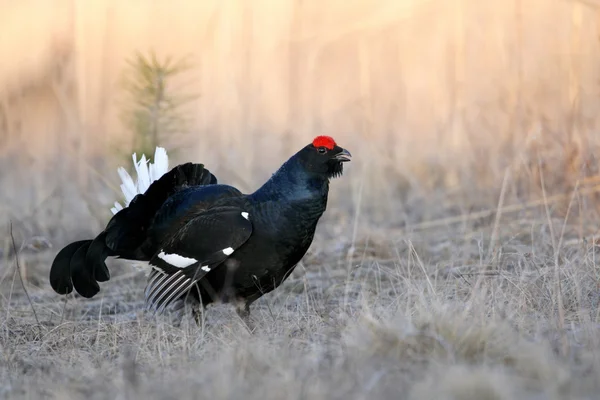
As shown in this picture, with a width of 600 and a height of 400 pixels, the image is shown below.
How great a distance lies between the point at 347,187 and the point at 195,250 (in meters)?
3.37

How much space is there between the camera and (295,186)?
3.61 metres

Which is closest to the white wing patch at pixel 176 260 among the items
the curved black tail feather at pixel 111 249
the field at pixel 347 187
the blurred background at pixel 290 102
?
the curved black tail feather at pixel 111 249

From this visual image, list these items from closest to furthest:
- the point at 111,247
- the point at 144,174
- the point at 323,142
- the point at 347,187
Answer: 1. the point at 323,142
2. the point at 111,247
3. the point at 144,174
4. the point at 347,187

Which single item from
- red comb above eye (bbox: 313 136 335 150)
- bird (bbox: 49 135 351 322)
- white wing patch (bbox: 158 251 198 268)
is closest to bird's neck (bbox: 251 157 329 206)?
bird (bbox: 49 135 351 322)

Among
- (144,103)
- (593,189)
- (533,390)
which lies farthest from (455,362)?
(144,103)

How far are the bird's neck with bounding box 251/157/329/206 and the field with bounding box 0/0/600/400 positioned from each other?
0.51m

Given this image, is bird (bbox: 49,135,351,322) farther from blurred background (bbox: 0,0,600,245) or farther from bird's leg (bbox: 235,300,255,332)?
blurred background (bbox: 0,0,600,245)

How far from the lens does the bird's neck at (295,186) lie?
11.7 ft

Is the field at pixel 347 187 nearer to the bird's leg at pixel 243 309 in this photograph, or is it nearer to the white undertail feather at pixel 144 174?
the bird's leg at pixel 243 309

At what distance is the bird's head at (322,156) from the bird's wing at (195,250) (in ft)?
1.23

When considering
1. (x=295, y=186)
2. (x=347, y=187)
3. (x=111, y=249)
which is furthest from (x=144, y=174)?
(x=347, y=187)

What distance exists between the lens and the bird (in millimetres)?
3533

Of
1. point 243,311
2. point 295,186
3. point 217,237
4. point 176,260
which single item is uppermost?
point 295,186

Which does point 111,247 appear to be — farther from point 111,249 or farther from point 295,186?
point 295,186
